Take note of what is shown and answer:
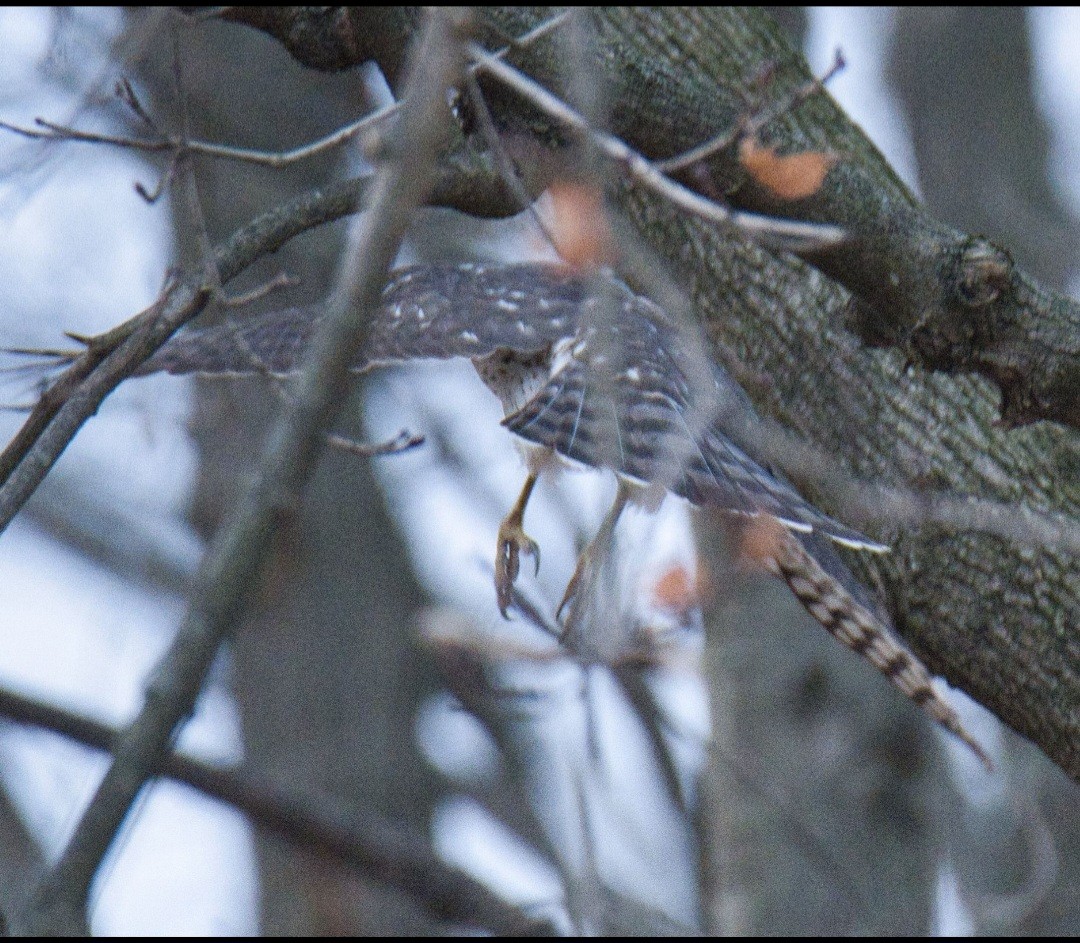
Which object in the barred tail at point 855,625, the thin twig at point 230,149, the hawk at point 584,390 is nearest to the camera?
the thin twig at point 230,149

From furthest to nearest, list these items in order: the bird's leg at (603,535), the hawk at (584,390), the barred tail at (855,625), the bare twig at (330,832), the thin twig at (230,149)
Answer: the barred tail at (855,625)
the bird's leg at (603,535)
the hawk at (584,390)
the thin twig at (230,149)
the bare twig at (330,832)

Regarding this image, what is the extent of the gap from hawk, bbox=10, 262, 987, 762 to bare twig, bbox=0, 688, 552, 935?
72cm

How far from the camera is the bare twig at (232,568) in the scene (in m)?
1.58

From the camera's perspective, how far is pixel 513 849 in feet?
22.0

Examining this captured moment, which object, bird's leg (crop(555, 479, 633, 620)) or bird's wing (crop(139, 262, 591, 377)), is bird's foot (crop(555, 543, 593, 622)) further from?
bird's wing (crop(139, 262, 591, 377))

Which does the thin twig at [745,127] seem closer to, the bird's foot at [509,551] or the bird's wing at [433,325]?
the bird's wing at [433,325]

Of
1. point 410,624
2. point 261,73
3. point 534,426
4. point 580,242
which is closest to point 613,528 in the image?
point 534,426

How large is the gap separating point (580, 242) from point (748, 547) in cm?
176

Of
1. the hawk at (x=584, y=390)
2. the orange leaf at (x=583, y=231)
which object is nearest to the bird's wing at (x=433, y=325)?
the hawk at (x=584, y=390)

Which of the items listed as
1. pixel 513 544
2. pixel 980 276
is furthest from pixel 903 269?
pixel 513 544

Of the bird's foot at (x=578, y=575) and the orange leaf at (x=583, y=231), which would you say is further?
the bird's foot at (x=578, y=575)

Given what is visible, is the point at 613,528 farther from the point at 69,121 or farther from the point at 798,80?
the point at 798,80

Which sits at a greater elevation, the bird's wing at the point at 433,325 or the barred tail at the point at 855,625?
the bird's wing at the point at 433,325

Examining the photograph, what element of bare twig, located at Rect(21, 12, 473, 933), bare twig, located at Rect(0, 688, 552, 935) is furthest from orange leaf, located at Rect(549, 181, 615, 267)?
bare twig, located at Rect(0, 688, 552, 935)
